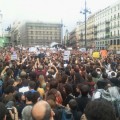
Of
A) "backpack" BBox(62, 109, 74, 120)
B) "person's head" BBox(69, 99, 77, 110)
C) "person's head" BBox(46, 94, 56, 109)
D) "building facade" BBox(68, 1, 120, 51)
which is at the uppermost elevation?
"building facade" BBox(68, 1, 120, 51)

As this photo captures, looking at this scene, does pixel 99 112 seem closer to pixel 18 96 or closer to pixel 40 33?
pixel 18 96

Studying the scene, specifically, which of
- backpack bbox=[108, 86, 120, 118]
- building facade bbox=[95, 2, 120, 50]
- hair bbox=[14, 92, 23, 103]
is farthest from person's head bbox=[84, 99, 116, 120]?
building facade bbox=[95, 2, 120, 50]

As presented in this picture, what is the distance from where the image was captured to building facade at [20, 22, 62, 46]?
13712cm

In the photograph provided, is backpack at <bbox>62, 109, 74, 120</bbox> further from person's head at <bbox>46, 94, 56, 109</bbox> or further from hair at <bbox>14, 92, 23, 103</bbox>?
hair at <bbox>14, 92, 23, 103</bbox>

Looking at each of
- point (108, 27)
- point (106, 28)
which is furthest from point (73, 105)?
point (106, 28)

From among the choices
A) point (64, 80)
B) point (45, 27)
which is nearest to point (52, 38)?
point (45, 27)

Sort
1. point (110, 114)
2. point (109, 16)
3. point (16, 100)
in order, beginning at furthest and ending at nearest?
point (109, 16) < point (16, 100) < point (110, 114)

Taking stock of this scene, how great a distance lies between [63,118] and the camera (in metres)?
5.34

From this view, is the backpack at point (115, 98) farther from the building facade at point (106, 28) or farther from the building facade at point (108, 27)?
the building facade at point (108, 27)

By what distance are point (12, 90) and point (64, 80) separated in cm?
218

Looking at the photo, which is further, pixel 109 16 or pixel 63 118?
pixel 109 16

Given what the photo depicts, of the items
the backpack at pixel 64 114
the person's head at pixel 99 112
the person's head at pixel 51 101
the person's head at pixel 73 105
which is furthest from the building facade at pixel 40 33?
the person's head at pixel 99 112

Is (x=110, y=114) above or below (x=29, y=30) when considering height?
below

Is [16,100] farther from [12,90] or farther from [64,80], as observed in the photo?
[64,80]
